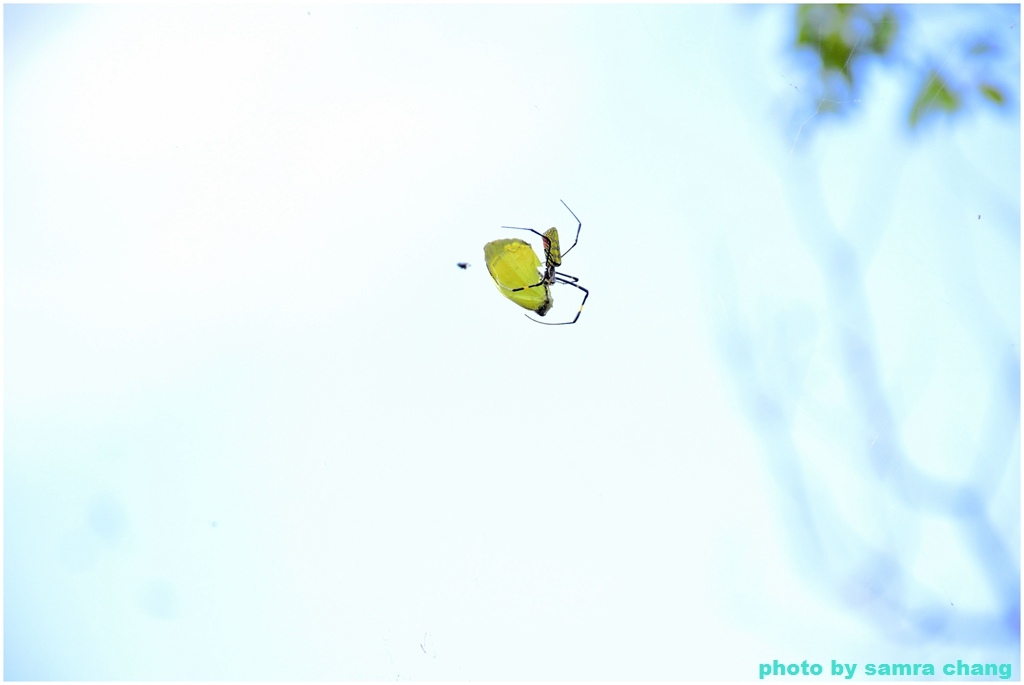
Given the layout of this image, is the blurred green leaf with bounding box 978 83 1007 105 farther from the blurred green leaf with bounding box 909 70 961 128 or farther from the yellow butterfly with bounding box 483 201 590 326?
the yellow butterfly with bounding box 483 201 590 326

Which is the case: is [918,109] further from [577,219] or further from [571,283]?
[571,283]

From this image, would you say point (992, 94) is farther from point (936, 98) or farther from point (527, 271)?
point (527, 271)

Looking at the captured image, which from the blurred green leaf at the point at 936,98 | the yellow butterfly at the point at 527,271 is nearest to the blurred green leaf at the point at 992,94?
the blurred green leaf at the point at 936,98

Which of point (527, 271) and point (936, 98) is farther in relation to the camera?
point (527, 271)

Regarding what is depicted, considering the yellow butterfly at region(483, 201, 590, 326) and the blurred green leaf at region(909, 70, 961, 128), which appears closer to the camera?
the blurred green leaf at region(909, 70, 961, 128)

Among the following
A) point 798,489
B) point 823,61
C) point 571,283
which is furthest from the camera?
point 571,283

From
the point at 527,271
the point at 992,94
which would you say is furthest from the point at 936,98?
the point at 527,271

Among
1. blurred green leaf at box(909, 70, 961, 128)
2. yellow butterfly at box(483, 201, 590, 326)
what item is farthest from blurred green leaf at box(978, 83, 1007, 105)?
yellow butterfly at box(483, 201, 590, 326)

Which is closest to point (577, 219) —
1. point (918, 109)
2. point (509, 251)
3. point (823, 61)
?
point (509, 251)
